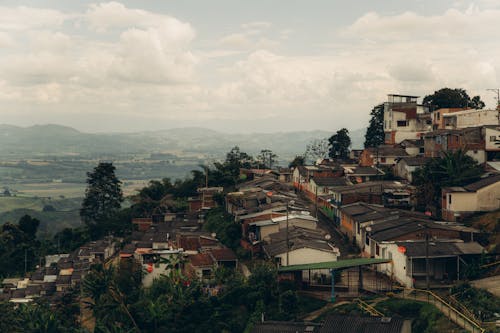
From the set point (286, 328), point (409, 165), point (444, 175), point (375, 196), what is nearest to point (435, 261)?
point (286, 328)

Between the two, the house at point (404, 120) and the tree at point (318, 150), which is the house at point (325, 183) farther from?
the tree at point (318, 150)

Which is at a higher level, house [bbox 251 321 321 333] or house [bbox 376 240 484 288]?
house [bbox 376 240 484 288]

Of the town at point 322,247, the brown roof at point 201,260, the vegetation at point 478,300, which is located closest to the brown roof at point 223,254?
the town at point 322,247

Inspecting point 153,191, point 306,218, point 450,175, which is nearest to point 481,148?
point 450,175

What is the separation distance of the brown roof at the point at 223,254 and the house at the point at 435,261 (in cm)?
1327

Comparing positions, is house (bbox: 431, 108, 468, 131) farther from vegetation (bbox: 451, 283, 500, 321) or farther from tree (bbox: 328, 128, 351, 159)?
vegetation (bbox: 451, 283, 500, 321)

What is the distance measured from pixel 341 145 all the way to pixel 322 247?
45097mm

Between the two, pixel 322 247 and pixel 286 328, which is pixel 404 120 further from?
pixel 286 328

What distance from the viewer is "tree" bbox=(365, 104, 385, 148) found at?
77.7 metres

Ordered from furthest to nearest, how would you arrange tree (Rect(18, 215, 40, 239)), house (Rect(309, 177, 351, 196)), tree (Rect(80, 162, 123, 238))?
tree (Rect(80, 162, 123, 238)), tree (Rect(18, 215, 40, 239)), house (Rect(309, 177, 351, 196))

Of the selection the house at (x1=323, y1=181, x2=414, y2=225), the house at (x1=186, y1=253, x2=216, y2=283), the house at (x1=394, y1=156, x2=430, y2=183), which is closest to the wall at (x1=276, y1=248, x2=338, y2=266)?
the house at (x1=186, y1=253, x2=216, y2=283)

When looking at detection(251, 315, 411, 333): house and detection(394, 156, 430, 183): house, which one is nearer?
detection(251, 315, 411, 333): house

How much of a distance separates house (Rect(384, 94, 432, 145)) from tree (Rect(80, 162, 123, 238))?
34855 mm

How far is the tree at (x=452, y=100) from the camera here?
71750 mm
